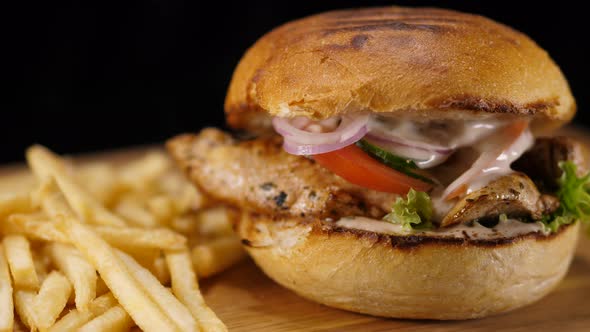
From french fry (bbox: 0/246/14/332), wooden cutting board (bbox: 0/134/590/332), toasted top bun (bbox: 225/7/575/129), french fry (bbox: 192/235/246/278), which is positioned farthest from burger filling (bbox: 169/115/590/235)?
french fry (bbox: 0/246/14/332)

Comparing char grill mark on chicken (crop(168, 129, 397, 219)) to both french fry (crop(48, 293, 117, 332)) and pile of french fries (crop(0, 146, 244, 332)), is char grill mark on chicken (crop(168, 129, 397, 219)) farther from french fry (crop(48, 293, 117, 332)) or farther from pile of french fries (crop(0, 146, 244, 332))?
french fry (crop(48, 293, 117, 332))

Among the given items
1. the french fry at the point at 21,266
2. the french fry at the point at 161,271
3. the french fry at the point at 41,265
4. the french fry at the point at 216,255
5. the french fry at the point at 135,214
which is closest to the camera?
the french fry at the point at 21,266

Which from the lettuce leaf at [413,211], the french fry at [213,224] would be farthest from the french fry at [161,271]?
the lettuce leaf at [413,211]

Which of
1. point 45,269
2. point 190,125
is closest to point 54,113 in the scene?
point 190,125

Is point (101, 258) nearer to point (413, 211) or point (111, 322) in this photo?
point (111, 322)

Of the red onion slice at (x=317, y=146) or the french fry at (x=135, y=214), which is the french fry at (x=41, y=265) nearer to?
the french fry at (x=135, y=214)
